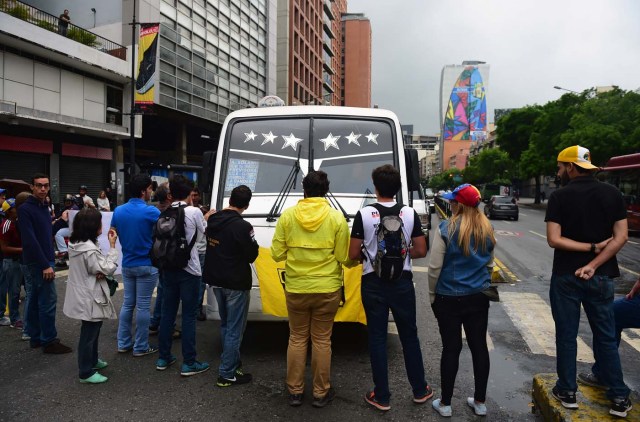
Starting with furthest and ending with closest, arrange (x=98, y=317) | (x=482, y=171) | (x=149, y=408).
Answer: (x=482, y=171) → (x=98, y=317) → (x=149, y=408)

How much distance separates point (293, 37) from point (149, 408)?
56.9m

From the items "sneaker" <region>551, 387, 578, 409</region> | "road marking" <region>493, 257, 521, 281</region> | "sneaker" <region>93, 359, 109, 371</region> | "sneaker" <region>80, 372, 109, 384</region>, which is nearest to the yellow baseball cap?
"sneaker" <region>551, 387, 578, 409</region>

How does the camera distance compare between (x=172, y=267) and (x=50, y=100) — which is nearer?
(x=172, y=267)

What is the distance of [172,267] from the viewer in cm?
460

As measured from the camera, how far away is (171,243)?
15.1 feet

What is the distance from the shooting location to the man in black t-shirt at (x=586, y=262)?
11.2 feet

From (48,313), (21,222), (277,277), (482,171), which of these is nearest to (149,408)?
(277,277)

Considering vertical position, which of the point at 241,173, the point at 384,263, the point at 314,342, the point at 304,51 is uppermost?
the point at 304,51

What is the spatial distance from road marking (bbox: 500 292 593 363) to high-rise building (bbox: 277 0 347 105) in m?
47.7

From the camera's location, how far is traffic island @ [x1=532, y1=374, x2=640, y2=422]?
11.0 ft

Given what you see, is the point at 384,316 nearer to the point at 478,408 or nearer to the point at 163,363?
the point at 478,408

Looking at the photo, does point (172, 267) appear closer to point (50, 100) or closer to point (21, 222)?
point (21, 222)

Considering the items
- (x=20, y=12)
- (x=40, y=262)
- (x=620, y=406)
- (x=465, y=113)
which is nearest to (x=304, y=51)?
(x=20, y=12)

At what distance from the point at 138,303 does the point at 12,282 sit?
2034 millimetres
